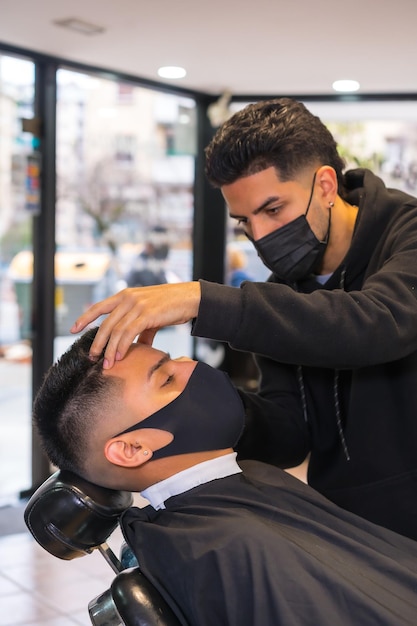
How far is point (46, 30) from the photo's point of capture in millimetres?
4059

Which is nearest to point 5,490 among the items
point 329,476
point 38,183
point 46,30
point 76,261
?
point 76,261

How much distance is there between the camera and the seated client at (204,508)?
1.44m

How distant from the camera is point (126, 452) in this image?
1.65m

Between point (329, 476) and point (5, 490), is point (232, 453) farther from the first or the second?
point (5, 490)

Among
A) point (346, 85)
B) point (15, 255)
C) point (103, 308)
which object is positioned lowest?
A: point (15, 255)

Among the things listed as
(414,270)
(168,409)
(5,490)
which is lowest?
(5,490)

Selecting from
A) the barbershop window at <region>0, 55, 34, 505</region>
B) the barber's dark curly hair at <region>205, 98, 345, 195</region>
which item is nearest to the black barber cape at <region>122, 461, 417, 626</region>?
the barber's dark curly hair at <region>205, 98, 345, 195</region>

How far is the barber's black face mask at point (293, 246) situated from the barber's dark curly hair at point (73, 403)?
47 centimetres

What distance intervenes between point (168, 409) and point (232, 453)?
209 millimetres

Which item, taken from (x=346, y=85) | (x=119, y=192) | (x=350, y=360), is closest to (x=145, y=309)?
(x=350, y=360)

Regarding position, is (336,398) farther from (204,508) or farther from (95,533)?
(95,533)

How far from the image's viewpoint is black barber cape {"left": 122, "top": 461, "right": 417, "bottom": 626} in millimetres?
1424

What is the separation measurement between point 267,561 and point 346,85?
A: 4.33 meters

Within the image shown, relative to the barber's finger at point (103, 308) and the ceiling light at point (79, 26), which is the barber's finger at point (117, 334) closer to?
the barber's finger at point (103, 308)
